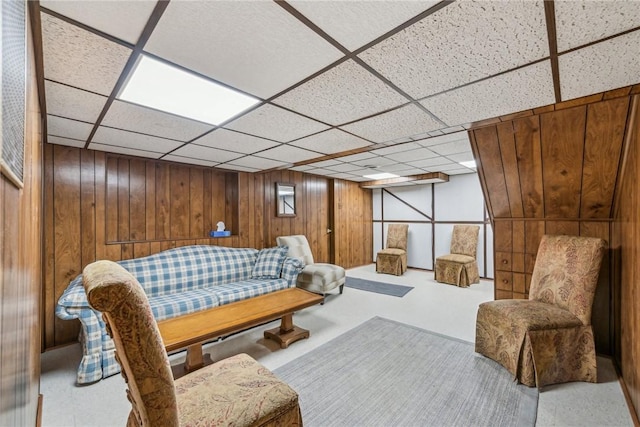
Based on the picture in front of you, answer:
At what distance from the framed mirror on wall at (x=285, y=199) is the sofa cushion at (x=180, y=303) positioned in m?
2.13

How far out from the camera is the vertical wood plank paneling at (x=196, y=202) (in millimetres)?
3910

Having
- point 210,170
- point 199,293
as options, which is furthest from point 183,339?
point 210,170

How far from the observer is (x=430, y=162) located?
4195 millimetres

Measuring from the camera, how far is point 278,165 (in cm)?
404

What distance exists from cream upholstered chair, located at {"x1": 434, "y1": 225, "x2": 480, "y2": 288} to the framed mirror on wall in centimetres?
300

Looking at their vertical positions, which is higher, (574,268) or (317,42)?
(317,42)

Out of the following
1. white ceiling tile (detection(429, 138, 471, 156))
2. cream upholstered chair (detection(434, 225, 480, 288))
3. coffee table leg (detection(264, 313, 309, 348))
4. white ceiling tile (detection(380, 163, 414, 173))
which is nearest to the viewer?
coffee table leg (detection(264, 313, 309, 348))

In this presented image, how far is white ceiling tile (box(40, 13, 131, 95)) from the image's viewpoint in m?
1.12

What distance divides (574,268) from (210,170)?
440 centimetres

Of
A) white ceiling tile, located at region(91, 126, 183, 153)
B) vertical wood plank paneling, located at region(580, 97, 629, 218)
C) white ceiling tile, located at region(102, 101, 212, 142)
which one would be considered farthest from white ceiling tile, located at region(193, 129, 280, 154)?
vertical wood plank paneling, located at region(580, 97, 629, 218)

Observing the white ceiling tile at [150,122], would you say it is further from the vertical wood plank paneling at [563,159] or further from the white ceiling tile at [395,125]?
the vertical wood plank paneling at [563,159]

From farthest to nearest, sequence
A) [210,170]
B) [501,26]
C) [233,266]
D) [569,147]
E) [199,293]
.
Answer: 1. [210,170]
2. [233,266]
3. [199,293]
4. [569,147]
5. [501,26]

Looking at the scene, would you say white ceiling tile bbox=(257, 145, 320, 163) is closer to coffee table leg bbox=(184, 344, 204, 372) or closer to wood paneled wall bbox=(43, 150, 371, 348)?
wood paneled wall bbox=(43, 150, 371, 348)

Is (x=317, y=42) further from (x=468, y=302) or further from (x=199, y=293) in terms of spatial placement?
(x=468, y=302)
